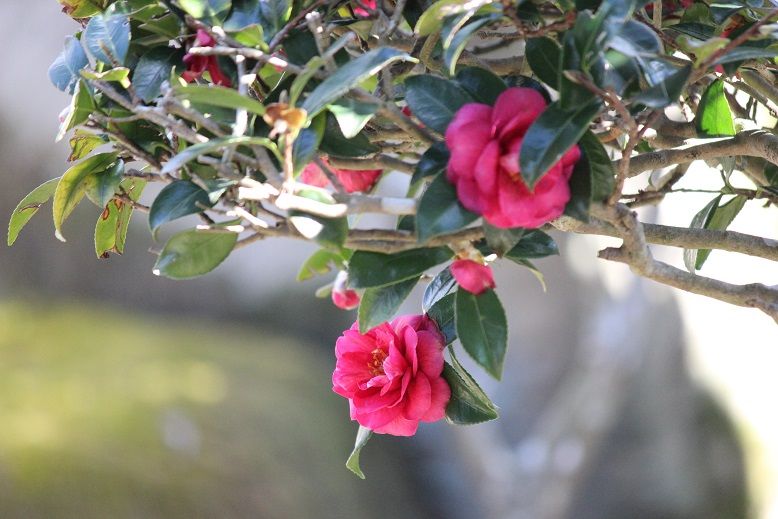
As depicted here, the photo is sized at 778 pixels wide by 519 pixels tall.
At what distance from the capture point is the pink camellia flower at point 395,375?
2.05ft

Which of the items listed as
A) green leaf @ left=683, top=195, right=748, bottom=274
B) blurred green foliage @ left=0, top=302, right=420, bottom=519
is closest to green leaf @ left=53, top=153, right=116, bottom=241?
green leaf @ left=683, top=195, right=748, bottom=274

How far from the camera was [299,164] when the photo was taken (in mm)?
499

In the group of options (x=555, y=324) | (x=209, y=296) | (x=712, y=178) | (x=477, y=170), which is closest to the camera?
(x=477, y=170)

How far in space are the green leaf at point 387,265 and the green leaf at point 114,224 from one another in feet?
0.76

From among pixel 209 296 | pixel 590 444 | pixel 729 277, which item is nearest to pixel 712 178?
pixel 729 277

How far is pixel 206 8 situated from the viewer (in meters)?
0.55

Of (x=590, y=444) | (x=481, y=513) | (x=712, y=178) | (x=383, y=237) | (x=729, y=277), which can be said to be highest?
(x=383, y=237)

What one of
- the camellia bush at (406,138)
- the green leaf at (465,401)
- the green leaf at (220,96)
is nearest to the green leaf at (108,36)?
the camellia bush at (406,138)

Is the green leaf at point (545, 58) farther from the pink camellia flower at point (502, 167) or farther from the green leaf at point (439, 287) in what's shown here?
the green leaf at point (439, 287)

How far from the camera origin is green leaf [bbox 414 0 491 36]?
1.62 ft

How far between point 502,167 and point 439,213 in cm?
4

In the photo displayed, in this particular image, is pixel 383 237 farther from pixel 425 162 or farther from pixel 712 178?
pixel 712 178

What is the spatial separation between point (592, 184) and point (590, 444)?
2254mm

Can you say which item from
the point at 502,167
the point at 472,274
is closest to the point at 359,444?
the point at 472,274
